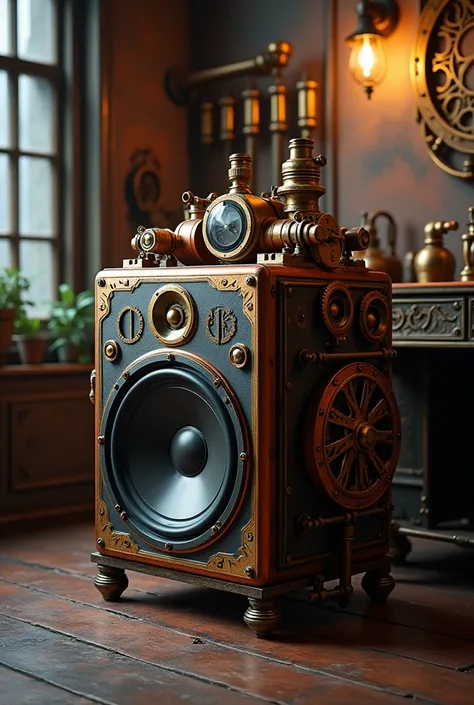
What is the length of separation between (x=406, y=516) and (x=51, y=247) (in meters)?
2.09

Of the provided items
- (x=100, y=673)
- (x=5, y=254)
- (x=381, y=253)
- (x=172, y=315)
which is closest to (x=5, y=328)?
(x=5, y=254)

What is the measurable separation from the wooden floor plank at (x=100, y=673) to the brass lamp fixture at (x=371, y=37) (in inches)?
98.1

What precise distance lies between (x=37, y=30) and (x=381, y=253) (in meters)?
1.89

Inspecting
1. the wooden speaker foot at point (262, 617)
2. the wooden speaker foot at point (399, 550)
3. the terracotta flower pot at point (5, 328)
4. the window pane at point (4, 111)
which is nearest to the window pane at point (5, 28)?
the window pane at point (4, 111)

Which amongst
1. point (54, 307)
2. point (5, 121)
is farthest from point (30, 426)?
point (5, 121)

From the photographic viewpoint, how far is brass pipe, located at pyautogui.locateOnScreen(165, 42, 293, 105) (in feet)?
14.4

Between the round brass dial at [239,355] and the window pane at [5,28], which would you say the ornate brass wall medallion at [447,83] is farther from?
the window pane at [5,28]

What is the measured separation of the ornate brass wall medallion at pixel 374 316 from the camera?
9.05ft

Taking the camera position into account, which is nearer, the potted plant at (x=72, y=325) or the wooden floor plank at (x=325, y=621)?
the wooden floor plank at (x=325, y=621)

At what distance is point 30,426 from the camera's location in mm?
4180

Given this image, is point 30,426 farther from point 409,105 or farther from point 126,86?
point 409,105

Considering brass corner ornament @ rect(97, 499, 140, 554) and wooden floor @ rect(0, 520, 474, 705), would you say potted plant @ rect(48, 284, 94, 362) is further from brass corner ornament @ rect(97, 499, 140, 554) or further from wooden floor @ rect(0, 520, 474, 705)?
brass corner ornament @ rect(97, 499, 140, 554)

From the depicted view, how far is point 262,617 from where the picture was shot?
2.52 meters

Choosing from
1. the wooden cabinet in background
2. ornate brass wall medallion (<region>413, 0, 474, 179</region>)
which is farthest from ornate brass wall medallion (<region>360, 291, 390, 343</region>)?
the wooden cabinet in background
